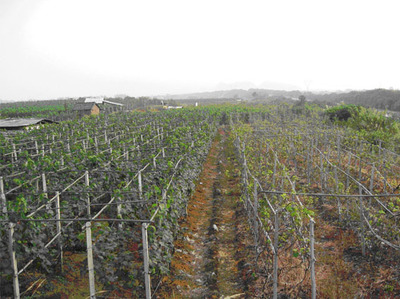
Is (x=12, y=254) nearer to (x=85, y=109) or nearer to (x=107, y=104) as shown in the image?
(x=85, y=109)

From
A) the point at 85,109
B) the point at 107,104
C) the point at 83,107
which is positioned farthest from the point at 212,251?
the point at 107,104

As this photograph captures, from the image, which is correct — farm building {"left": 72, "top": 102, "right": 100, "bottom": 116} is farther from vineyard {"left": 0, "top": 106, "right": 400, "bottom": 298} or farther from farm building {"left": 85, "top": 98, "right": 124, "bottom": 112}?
vineyard {"left": 0, "top": 106, "right": 400, "bottom": 298}

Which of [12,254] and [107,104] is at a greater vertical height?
[107,104]

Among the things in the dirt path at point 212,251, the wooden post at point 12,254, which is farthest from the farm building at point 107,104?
the wooden post at point 12,254

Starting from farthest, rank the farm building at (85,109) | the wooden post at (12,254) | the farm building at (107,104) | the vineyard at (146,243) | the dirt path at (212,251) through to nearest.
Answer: the farm building at (107,104), the farm building at (85,109), the dirt path at (212,251), the vineyard at (146,243), the wooden post at (12,254)

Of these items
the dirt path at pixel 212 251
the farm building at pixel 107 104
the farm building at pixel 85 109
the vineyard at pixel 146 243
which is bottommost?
the dirt path at pixel 212 251

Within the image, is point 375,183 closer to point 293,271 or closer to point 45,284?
point 293,271

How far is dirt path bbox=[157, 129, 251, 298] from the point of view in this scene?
6.12 meters

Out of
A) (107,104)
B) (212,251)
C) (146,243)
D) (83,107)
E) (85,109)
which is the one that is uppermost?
(107,104)

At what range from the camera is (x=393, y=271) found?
5.85m

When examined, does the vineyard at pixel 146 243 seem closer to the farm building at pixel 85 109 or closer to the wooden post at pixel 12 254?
the wooden post at pixel 12 254

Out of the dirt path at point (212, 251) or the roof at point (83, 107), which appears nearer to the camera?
the dirt path at point (212, 251)

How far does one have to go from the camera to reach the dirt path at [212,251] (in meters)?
6.12

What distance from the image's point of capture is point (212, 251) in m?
7.63
